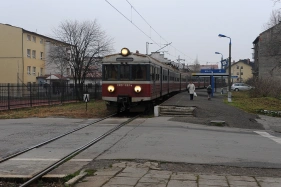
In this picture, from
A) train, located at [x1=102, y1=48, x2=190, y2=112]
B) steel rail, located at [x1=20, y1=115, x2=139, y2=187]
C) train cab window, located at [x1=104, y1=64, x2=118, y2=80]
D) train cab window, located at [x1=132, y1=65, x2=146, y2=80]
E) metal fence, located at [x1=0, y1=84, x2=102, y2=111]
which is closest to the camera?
steel rail, located at [x1=20, y1=115, x2=139, y2=187]

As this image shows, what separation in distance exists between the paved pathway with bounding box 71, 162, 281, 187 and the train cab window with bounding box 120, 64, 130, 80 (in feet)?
36.6

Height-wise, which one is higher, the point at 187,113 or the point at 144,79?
the point at 144,79

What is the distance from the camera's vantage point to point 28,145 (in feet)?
33.7

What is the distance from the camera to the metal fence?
79.9 feet

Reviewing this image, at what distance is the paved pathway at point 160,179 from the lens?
605 cm

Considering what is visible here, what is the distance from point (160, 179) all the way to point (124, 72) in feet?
39.6

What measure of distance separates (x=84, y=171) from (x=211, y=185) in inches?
99.5

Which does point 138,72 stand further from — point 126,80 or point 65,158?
point 65,158

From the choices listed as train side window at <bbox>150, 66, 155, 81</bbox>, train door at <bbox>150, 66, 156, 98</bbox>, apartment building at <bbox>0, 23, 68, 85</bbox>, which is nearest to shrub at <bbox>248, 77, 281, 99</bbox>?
train door at <bbox>150, 66, 156, 98</bbox>

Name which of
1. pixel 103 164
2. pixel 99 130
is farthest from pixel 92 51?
pixel 103 164

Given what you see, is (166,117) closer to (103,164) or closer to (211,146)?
(211,146)

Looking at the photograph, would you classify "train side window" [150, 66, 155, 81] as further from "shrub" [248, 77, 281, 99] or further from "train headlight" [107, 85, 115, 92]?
"shrub" [248, 77, 281, 99]

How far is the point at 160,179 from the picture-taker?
636cm

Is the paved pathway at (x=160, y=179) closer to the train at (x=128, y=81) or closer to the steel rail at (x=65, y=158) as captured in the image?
the steel rail at (x=65, y=158)
